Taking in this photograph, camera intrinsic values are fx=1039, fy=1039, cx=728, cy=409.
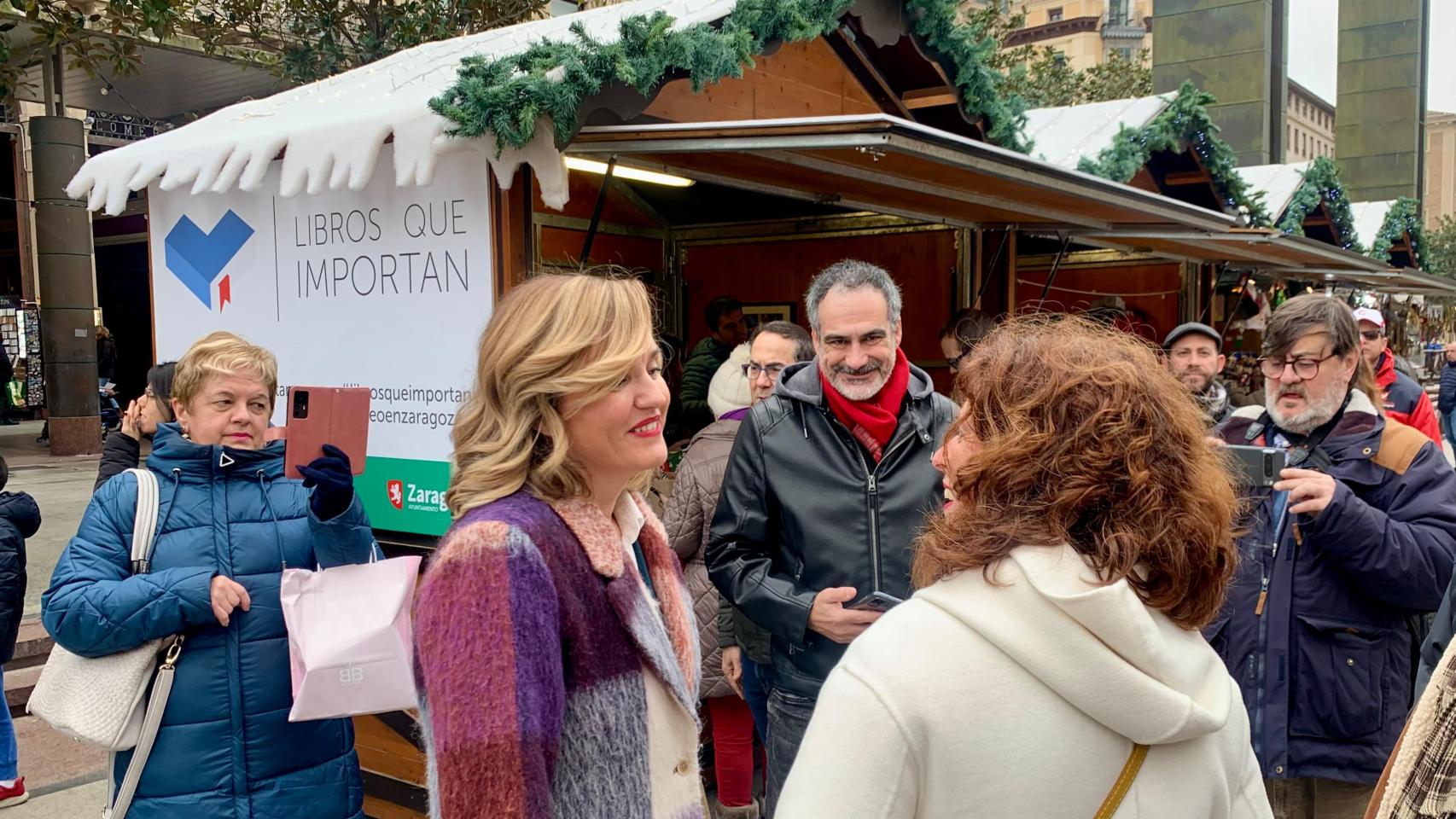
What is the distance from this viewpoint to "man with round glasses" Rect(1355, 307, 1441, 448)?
4.65 m

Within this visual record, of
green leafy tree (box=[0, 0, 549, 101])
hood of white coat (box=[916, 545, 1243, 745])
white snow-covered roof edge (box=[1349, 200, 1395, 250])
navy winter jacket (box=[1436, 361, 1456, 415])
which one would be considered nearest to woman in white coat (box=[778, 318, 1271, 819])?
hood of white coat (box=[916, 545, 1243, 745])

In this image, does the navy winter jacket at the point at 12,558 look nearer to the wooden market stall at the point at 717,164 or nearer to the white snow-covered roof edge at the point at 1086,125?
the wooden market stall at the point at 717,164

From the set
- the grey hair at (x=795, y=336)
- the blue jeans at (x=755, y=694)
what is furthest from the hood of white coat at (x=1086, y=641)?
the grey hair at (x=795, y=336)

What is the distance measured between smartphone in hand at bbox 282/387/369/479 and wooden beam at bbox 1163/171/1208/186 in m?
8.47

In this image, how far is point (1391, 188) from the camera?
28.5 m

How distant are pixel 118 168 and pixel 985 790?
5.17 m

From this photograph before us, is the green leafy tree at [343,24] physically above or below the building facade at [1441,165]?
below

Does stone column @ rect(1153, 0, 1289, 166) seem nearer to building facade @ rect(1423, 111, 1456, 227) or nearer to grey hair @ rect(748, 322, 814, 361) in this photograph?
grey hair @ rect(748, 322, 814, 361)

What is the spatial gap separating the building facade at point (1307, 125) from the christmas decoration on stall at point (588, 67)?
77.3 m

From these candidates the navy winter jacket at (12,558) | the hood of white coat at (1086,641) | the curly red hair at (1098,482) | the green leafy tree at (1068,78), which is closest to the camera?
the hood of white coat at (1086,641)

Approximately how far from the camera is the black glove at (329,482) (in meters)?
2.46

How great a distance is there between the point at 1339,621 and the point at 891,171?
266 centimetres

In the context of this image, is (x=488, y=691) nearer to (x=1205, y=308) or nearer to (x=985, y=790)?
(x=985, y=790)

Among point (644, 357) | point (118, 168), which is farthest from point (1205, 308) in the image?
point (644, 357)
